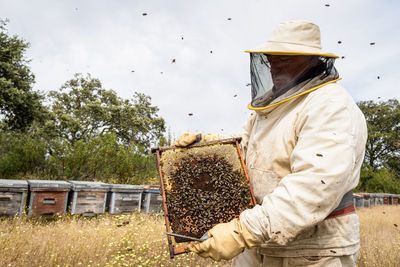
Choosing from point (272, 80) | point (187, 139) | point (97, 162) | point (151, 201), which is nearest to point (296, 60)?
point (272, 80)

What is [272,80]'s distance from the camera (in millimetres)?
2293

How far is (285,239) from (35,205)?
6449 mm

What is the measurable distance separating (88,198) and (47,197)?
0.96 meters

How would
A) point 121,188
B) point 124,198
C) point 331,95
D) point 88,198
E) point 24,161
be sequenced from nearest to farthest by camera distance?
point 331,95 < point 88,198 < point 121,188 < point 124,198 < point 24,161

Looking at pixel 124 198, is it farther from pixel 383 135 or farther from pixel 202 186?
pixel 383 135

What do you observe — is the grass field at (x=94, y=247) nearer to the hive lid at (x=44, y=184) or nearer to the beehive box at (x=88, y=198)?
the beehive box at (x=88, y=198)

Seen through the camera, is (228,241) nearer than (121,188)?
Yes

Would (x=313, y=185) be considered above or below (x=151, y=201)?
above

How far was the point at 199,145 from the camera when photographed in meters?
2.47

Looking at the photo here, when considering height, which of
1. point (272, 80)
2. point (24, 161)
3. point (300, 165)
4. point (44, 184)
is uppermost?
point (272, 80)

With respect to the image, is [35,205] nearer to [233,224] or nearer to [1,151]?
[233,224]

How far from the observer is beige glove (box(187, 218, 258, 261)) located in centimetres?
155

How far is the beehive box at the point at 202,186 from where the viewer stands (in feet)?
6.81

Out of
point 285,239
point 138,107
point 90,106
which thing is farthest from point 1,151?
point 285,239
